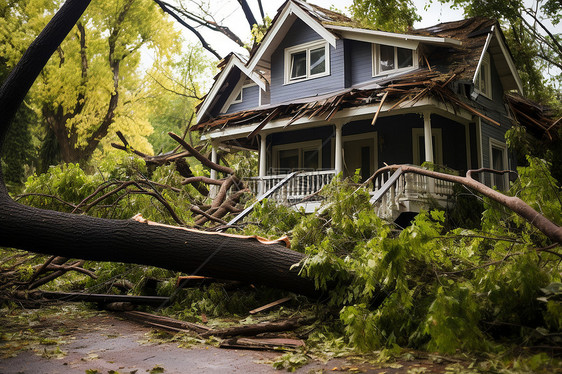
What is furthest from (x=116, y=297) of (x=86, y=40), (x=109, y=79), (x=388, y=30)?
(x=86, y=40)

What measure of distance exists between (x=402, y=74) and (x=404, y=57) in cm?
96

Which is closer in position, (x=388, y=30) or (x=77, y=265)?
(x=77, y=265)

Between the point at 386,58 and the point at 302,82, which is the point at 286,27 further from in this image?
the point at 386,58

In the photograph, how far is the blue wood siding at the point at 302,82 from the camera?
14.8m

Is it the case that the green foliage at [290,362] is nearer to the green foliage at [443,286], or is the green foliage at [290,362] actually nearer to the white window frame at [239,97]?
the green foliage at [443,286]

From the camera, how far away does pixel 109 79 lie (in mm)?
22859

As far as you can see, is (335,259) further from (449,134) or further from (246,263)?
(449,134)

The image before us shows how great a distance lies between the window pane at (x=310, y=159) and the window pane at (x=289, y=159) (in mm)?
297

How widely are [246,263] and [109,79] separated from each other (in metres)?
20.4

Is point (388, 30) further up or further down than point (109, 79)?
further down

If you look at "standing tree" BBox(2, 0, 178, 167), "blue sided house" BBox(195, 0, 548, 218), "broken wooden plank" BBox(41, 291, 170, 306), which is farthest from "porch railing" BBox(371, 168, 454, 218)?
"standing tree" BBox(2, 0, 178, 167)

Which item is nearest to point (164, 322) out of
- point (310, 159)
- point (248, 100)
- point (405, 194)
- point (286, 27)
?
point (405, 194)

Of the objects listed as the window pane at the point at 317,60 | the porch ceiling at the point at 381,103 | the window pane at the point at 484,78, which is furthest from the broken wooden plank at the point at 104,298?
the window pane at the point at 484,78

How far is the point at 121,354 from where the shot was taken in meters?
4.20
